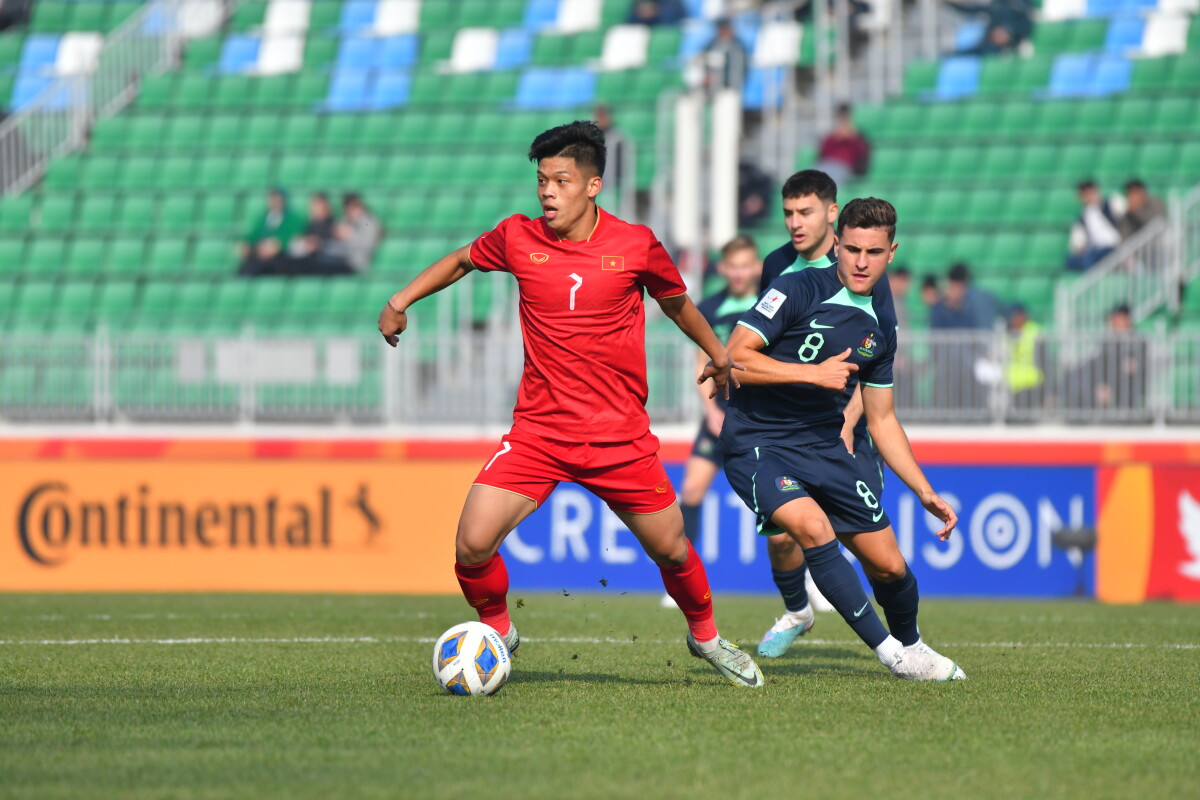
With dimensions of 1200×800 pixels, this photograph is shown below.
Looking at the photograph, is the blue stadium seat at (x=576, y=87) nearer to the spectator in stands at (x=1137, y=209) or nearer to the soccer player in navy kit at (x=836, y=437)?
the spectator in stands at (x=1137, y=209)

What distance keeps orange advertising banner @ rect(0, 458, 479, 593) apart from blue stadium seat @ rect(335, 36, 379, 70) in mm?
11248

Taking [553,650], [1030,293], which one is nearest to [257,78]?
[1030,293]

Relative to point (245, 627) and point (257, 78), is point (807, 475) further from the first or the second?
point (257, 78)

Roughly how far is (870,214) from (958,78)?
15.0 meters

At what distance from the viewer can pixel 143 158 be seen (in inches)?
880

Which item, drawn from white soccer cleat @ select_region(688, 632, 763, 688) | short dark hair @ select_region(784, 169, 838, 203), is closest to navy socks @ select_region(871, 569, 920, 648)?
white soccer cleat @ select_region(688, 632, 763, 688)

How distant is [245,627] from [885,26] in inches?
576

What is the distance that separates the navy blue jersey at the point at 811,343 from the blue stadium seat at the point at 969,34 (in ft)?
50.1

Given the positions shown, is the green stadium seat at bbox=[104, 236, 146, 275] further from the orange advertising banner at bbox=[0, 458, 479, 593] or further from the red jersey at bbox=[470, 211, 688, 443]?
the red jersey at bbox=[470, 211, 688, 443]

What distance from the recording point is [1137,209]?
16.9 metres

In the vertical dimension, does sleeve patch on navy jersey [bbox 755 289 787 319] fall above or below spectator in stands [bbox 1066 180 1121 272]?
below

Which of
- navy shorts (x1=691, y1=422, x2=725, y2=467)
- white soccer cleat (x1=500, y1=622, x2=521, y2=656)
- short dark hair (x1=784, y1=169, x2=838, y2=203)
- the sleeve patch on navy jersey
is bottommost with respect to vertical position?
white soccer cleat (x1=500, y1=622, x2=521, y2=656)

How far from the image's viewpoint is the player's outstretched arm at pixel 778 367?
22.2 ft

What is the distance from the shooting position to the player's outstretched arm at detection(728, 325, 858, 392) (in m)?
6.77
